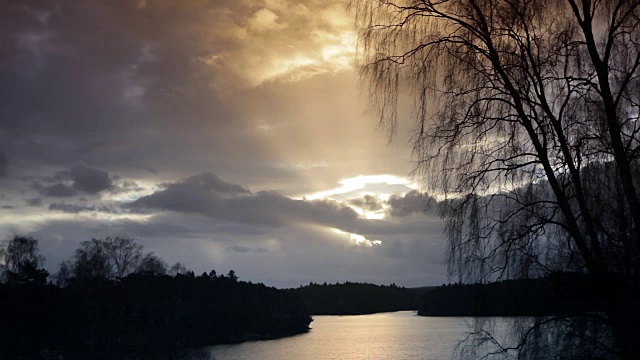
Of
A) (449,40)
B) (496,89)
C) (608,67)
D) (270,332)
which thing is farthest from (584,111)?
(270,332)

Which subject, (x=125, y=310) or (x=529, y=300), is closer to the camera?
(x=529, y=300)

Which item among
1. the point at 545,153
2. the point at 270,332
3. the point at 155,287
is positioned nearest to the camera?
the point at 545,153

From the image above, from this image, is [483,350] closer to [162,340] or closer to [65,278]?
[162,340]

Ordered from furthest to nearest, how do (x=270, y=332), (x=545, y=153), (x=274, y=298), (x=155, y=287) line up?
(x=274, y=298)
(x=270, y=332)
(x=155, y=287)
(x=545, y=153)

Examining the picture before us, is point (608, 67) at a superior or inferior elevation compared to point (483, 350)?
superior

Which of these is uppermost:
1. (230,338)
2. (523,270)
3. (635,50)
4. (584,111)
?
(635,50)

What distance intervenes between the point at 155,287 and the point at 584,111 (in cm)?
10489

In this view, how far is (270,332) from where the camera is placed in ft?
417

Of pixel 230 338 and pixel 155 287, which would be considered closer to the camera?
pixel 155 287

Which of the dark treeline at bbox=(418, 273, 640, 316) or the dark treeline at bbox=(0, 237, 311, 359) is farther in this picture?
the dark treeline at bbox=(0, 237, 311, 359)

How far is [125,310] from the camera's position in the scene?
3757 inches

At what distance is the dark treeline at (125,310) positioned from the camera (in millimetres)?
63531

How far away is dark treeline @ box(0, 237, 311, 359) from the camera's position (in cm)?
6353

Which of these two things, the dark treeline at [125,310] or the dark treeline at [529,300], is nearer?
the dark treeline at [529,300]
